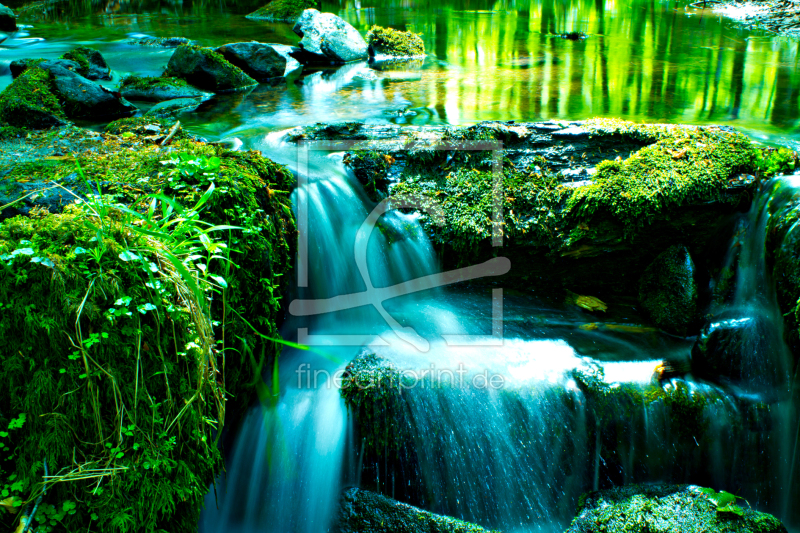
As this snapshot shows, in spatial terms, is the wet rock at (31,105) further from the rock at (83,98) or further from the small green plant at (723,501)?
the small green plant at (723,501)

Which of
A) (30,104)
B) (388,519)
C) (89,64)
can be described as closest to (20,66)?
(89,64)

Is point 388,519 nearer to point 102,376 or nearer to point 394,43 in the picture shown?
point 102,376

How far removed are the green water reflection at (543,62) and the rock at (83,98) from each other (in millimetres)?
1625

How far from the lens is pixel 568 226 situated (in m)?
4.18

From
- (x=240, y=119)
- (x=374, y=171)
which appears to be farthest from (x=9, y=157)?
(x=240, y=119)

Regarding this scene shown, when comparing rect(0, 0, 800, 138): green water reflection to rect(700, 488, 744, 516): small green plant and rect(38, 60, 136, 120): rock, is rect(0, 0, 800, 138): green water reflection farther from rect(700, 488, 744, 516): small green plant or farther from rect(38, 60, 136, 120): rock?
rect(700, 488, 744, 516): small green plant

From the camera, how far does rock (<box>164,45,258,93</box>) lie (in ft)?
27.1

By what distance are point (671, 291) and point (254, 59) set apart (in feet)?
25.9

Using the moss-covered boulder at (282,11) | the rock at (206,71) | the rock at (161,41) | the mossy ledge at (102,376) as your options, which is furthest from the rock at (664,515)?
the moss-covered boulder at (282,11)

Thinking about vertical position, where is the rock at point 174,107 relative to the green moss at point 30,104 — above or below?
below

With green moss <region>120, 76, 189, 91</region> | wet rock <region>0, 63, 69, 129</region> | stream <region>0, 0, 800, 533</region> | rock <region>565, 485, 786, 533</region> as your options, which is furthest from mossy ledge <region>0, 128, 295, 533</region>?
green moss <region>120, 76, 189, 91</region>

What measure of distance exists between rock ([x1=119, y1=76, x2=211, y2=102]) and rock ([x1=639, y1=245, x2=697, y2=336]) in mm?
6733

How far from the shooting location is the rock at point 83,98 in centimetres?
634

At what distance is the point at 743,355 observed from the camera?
3.54 metres
